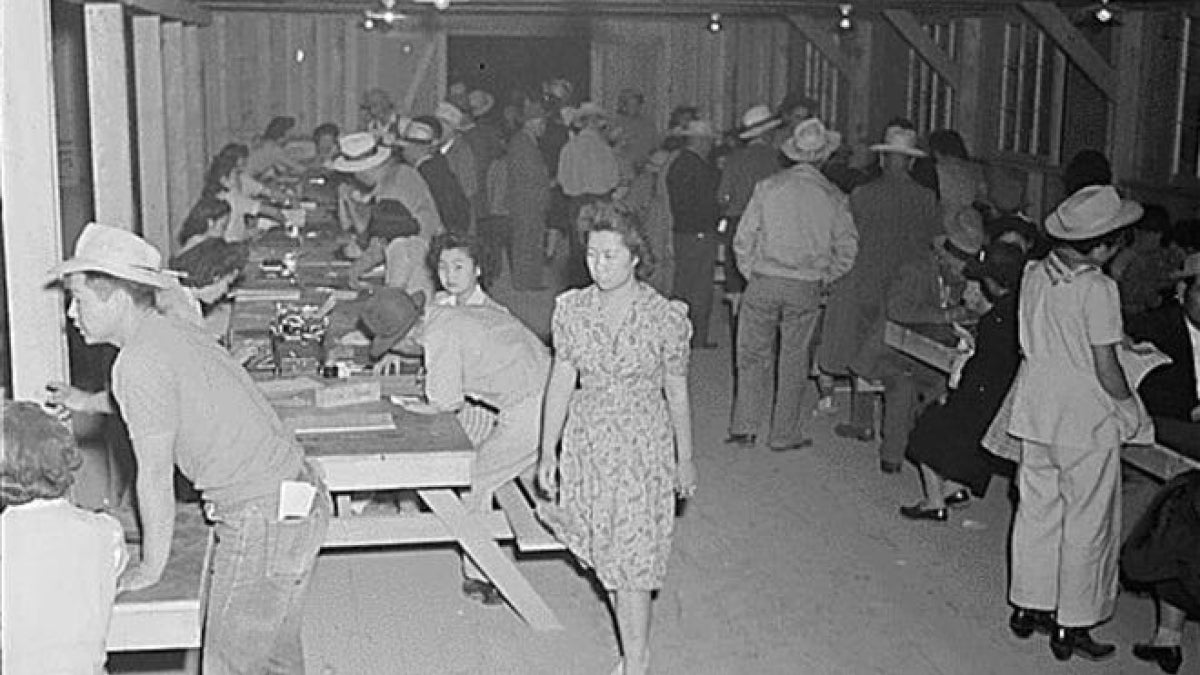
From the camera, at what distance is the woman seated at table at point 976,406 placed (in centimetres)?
600

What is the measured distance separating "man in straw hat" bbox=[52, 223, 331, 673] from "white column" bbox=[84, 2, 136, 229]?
2.21m

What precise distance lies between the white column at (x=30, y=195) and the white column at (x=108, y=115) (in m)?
2.09

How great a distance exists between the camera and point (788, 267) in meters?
7.83

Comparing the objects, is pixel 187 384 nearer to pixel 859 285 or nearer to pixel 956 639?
pixel 956 639

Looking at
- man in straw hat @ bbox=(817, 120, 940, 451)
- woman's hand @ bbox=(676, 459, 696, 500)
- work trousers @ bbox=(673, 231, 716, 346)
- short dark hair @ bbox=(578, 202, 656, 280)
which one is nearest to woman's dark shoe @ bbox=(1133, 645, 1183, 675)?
woman's hand @ bbox=(676, 459, 696, 500)

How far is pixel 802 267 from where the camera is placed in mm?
7812

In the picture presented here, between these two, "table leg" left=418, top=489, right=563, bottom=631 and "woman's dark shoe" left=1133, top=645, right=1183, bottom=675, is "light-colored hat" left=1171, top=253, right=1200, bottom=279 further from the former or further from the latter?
"table leg" left=418, top=489, right=563, bottom=631

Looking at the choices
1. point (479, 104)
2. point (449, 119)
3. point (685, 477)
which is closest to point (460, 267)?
point (685, 477)

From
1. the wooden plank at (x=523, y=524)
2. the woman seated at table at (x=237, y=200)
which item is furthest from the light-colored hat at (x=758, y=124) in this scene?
the wooden plank at (x=523, y=524)

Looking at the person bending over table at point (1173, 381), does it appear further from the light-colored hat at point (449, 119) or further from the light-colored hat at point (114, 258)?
the light-colored hat at point (449, 119)

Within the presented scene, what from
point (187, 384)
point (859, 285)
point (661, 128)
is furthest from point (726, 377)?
point (661, 128)

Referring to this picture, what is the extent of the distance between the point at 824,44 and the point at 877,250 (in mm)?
8272

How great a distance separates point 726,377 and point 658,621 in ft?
14.4

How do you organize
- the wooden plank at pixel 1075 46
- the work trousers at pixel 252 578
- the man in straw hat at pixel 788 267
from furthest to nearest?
the wooden plank at pixel 1075 46 → the man in straw hat at pixel 788 267 → the work trousers at pixel 252 578
